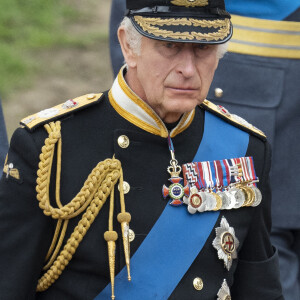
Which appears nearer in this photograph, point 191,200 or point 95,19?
point 191,200

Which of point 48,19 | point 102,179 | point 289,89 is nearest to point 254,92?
point 289,89

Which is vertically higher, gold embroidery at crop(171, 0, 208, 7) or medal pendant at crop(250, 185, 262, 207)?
gold embroidery at crop(171, 0, 208, 7)

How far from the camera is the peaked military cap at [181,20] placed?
3553 mm

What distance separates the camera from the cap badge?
3.81 meters

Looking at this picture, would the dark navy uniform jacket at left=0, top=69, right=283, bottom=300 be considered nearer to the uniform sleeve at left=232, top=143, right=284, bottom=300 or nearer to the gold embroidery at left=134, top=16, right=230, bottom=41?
the uniform sleeve at left=232, top=143, right=284, bottom=300

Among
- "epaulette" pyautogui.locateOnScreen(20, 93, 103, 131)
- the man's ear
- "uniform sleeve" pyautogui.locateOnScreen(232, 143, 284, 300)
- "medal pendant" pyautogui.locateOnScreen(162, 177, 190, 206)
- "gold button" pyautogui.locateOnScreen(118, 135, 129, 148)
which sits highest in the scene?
the man's ear

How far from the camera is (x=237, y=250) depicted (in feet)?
12.9

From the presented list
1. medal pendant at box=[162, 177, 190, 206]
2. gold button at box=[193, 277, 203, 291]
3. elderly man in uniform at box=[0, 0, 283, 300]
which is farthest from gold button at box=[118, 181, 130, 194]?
gold button at box=[193, 277, 203, 291]

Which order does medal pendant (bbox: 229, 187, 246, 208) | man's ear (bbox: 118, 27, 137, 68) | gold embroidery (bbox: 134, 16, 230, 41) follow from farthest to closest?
medal pendant (bbox: 229, 187, 246, 208)
man's ear (bbox: 118, 27, 137, 68)
gold embroidery (bbox: 134, 16, 230, 41)

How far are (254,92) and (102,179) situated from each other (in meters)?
1.44

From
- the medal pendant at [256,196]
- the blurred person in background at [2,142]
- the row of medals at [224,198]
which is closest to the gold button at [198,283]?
Result: the row of medals at [224,198]

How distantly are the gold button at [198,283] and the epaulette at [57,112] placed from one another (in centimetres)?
73

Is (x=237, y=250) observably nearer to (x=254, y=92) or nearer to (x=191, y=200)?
(x=191, y=200)

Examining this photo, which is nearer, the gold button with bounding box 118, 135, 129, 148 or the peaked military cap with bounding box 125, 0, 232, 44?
the peaked military cap with bounding box 125, 0, 232, 44
